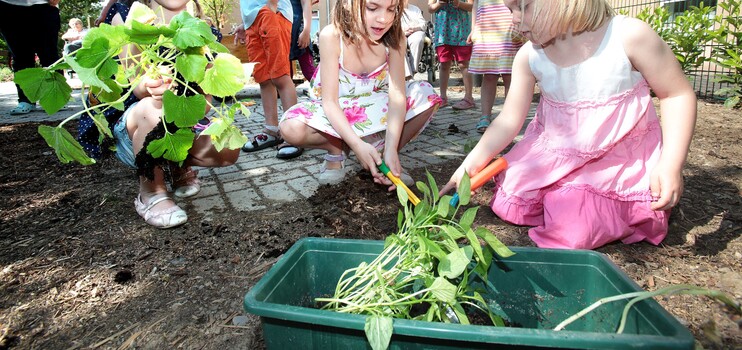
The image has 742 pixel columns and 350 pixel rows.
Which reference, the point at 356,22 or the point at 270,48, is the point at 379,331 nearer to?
the point at 356,22

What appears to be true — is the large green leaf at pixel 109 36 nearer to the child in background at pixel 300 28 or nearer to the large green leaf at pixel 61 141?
the large green leaf at pixel 61 141

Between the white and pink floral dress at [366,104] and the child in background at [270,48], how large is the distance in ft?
2.42

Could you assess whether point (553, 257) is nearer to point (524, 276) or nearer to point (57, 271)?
point (524, 276)

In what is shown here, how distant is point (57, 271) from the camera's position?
185 centimetres

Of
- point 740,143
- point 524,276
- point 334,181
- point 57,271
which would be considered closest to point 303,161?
point 334,181

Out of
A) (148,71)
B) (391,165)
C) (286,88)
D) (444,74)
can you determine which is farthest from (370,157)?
(444,74)

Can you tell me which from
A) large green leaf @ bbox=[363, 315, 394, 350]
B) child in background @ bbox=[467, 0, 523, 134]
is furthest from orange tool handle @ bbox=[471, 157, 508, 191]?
child in background @ bbox=[467, 0, 523, 134]

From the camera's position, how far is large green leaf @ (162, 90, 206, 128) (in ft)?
4.97

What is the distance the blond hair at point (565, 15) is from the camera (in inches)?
65.7

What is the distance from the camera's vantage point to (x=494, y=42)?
13.4 ft

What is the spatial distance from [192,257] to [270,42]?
2.01m

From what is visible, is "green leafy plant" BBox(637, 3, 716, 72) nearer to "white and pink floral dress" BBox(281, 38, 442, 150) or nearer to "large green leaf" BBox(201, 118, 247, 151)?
"white and pink floral dress" BBox(281, 38, 442, 150)

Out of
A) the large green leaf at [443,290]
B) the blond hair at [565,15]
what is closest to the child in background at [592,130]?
the blond hair at [565,15]

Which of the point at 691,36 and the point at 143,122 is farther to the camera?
the point at 691,36
